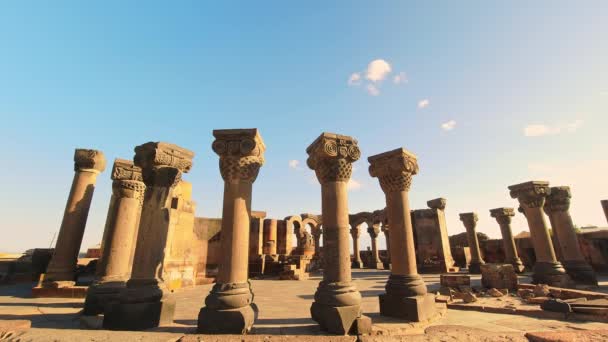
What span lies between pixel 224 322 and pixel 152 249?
2.26m

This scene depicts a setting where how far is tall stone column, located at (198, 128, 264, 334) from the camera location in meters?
4.35

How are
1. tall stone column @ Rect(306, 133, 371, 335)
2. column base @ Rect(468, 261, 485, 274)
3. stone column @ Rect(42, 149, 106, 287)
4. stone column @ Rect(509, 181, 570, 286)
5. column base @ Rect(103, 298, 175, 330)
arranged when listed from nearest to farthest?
tall stone column @ Rect(306, 133, 371, 335) → column base @ Rect(103, 298, 175, 330) → stone column @ Rect(42, 149, 106, 287) → stone column @ Rect(509, 181, 570, 286) → column base @ Rect(468, 261, 485, 274)

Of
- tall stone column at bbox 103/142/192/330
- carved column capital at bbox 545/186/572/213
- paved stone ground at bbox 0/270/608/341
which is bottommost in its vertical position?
paved stone ground at bbox 0/270/608/341

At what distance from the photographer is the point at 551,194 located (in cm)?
1147

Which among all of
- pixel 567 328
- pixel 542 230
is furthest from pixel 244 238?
pixel 542 230

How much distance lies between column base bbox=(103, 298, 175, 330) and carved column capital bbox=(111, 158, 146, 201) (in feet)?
10.3

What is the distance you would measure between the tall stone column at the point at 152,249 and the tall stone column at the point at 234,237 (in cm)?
118

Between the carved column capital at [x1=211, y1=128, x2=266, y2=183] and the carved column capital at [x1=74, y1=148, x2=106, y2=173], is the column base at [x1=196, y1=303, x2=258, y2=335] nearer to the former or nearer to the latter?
the carved column capital at [x1=211, y1=128, x2=266, y2=183]

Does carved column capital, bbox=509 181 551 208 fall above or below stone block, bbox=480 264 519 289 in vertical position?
above

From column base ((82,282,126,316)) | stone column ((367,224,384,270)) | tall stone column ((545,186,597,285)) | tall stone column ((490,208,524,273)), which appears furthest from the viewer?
stone column ((367,224,384,270))

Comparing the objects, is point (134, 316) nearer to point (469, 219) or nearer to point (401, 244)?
point (401, 244)

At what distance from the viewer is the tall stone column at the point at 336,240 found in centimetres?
441

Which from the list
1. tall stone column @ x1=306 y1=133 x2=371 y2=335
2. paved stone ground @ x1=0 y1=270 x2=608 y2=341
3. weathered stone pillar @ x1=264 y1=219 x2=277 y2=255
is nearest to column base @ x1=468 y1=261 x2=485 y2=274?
paved stone ground @ x1=0 y1=270 x2=608 y2=341

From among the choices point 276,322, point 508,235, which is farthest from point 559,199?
point 276,322
